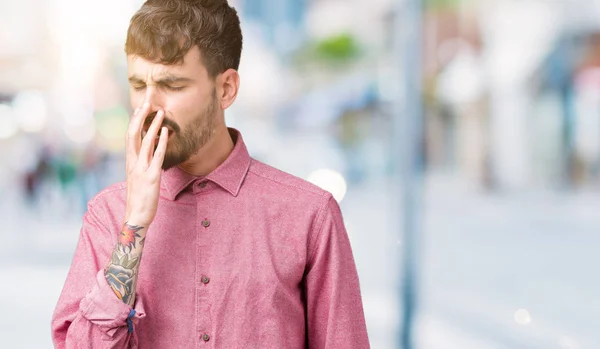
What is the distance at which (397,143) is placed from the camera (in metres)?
5.28

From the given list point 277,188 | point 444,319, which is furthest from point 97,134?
point 277,188

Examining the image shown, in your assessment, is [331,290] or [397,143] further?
[397,143]

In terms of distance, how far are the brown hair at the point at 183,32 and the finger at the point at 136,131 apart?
0.09 m

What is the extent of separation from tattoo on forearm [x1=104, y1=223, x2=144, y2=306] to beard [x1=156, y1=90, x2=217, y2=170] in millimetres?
135

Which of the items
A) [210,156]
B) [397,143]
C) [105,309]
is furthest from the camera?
[397,143]

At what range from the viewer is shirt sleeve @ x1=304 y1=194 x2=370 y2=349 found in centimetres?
159

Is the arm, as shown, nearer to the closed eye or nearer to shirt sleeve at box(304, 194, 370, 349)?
the closed eye

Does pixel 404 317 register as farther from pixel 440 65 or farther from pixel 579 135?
pixel 440 65

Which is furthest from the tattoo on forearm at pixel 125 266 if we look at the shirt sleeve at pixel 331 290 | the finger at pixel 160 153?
the shirt sleeve at pixel 331 290

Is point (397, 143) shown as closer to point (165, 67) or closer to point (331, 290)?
point (331, 290)

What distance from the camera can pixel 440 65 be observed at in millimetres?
34594

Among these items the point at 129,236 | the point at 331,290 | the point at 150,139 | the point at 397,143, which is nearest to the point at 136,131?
the point at 150,139

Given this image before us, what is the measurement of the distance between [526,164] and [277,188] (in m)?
25.1

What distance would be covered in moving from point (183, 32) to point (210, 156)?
25cm
